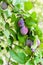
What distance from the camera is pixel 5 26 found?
729 mm

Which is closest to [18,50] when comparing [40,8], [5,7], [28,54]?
[28,54]

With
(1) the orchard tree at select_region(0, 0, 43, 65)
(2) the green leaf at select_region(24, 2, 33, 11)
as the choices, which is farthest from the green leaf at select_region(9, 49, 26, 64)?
(2) the green leaf at select_region(24, 2, 33, 11)

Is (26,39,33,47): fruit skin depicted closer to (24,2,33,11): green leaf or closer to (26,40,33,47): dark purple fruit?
(26,40,33,47): dark purple fruit

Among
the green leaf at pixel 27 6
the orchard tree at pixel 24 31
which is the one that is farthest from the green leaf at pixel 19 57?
the green leaf at pixel 27 6

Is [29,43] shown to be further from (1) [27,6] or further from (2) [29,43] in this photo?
(1) [27,6]

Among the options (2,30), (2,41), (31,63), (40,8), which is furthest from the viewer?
(40,8)

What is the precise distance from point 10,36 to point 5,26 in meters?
0.04

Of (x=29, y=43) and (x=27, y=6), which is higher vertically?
(x=27, y=6)

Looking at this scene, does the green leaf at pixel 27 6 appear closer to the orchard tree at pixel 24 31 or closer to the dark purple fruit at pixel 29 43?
the orchard tree at pixel 24 31

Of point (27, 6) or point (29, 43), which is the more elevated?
point (27, 6)

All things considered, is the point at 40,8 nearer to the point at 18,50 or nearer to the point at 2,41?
the point at 2,41

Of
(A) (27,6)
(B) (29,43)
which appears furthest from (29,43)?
(A) (27,6)

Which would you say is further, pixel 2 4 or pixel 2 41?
pixel 2 41

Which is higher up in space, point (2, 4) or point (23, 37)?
point (2, 4)
